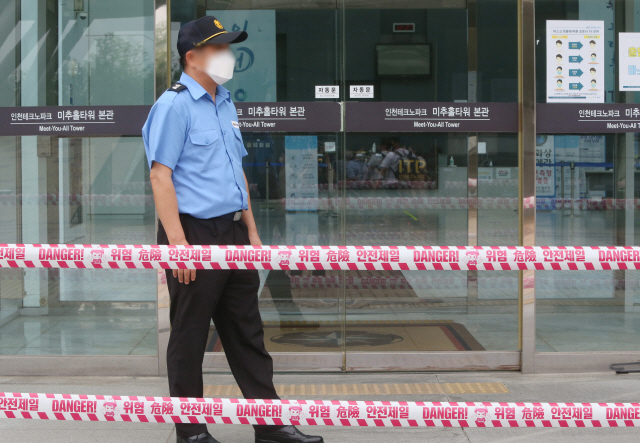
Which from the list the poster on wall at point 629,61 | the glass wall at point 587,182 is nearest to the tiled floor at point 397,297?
the glass wall at point 587,182

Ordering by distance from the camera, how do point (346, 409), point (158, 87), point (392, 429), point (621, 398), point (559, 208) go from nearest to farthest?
point (346, 409), point (392, 429), point (621, 398), point (158, 87), point (559, 208)

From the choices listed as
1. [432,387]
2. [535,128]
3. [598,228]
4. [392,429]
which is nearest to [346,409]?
[392,429]

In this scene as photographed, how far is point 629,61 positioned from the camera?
4684mm

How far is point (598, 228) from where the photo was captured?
4973mm

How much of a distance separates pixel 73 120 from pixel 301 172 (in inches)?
60.5

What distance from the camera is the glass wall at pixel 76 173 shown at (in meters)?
4.65

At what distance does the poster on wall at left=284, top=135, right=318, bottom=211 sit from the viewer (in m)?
4.76

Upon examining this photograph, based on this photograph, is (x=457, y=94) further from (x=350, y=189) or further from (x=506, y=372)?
(x=506, y=372)

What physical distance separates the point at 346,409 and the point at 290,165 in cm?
243

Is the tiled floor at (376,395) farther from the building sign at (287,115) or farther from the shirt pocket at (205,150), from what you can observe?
the building sign at (287,115)

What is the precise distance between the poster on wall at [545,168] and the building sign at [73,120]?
2585 millimetres

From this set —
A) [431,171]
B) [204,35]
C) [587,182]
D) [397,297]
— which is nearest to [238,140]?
[204,35]

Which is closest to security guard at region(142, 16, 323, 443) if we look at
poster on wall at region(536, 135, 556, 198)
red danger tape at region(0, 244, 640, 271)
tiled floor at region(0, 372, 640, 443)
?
red danger tape at region(0, 244, 640, 271)

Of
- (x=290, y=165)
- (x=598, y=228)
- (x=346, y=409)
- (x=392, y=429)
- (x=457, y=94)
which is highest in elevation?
(x=457, y=94)
